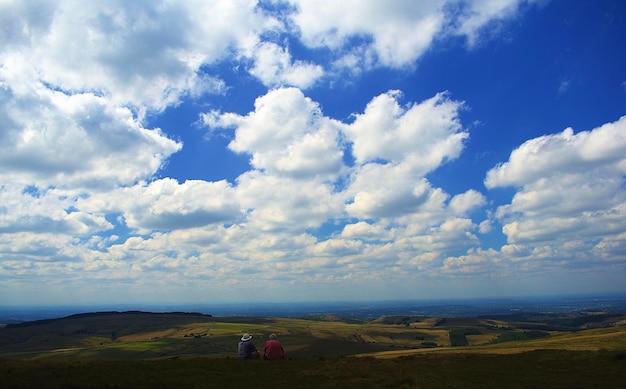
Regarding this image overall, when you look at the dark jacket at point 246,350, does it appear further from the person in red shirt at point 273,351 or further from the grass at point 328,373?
the grass at point 328,373

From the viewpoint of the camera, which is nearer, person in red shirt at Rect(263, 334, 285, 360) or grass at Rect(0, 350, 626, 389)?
grass at Rect(0, 350, 626, 389)

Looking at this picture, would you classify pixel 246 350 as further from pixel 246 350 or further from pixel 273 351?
pixel 273 351

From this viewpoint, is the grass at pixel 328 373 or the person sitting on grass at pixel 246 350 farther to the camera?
the person sitting on grass at pixel 246 350

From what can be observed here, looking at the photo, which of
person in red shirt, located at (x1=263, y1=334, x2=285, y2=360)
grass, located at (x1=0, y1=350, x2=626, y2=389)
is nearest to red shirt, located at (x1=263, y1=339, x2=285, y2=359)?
person in red shirt, located at (x1=263, y1=334, x2=285, y2=360)

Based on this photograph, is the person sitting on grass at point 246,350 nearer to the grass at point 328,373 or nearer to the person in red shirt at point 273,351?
the person in red shirt at point 273,351

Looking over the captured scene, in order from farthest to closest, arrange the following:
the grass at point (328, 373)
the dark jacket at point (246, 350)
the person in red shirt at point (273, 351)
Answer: the dark jacket at point (246, 350)
the person in red shirt at point (273, 351)
the grass at point (328, 373)

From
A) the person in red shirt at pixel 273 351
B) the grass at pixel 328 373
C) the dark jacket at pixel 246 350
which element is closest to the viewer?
the grass at pixel 328 373

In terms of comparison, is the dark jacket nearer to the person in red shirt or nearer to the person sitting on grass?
the person sitting on grass

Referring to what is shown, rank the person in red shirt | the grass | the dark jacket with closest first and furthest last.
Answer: the grass, the person in red shirt, the dark jacket

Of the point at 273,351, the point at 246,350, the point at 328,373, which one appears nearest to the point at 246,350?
the point at 246,350

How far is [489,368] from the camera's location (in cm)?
2653

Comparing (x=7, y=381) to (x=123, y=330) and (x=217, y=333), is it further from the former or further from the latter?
(x=123, y=330)

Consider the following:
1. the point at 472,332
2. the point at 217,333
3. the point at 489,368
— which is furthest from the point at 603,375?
the point at 472,332

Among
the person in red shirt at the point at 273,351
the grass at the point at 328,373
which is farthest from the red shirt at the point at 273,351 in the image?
the grass at the point at 328,373
